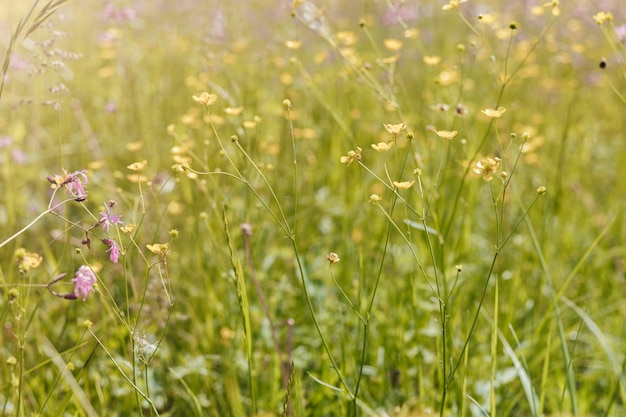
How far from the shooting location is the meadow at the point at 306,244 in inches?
50.7

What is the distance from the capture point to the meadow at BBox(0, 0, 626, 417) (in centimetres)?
129

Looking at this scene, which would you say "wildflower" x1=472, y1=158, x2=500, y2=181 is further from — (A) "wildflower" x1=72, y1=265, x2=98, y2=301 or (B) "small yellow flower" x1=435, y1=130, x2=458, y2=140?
(A) "wildflower" x1=72, y1=265, x2=98, y2=301

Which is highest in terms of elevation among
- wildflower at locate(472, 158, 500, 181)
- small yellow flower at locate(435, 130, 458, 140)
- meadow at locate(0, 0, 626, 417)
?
small yellow flower at locate(435, 130, 458, 140)

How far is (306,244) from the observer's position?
2.21 metres

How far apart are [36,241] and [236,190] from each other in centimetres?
72

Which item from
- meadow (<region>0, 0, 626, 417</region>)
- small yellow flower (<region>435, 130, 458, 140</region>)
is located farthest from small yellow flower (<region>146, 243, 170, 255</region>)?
small yellow flower (<region>435, 130, 458, 140</region>)

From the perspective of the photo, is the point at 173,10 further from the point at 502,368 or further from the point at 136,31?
the point at 502,368

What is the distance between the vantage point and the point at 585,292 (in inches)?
85.4

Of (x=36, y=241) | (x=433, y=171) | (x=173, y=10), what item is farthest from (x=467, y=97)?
(x=36, y=241)

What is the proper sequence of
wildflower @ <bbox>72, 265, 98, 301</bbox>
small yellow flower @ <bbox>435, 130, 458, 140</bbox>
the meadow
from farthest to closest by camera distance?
the meadow
small yellow flower @ <bbox>435, 130, 458, 140</bbox>
wildflower @ <bbox>72, 265, 98, 301</bbox>

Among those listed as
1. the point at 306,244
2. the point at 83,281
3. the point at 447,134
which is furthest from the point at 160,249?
the point at 306,244

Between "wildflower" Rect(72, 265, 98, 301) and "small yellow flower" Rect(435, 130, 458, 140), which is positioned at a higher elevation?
"small yellow flower" Rect(435, 130, 458, 140)

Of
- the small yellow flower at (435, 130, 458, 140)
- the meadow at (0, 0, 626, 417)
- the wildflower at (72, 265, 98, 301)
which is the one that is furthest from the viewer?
the meadow at (0, 0, 626, 417)

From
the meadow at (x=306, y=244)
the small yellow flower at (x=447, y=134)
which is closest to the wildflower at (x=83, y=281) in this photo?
the meadow at (x=306, y=244)
